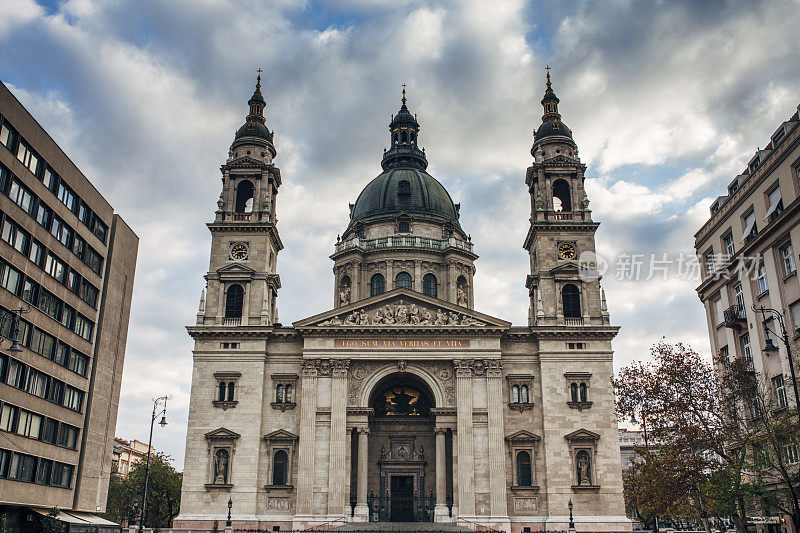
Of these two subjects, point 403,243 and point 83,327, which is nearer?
point 83,327

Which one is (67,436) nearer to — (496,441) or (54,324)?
(54,324)

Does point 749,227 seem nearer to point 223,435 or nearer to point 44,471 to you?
point 223,435

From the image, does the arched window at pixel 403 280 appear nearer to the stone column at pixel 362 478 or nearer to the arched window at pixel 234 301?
the arched window at pixel 234 301

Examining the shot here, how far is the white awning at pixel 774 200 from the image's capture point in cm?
3581

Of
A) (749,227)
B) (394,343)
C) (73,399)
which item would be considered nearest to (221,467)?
(73,399)

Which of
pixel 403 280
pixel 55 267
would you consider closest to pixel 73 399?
pixel 55 267

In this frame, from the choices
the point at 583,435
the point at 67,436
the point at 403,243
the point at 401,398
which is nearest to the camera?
the point at 67,436

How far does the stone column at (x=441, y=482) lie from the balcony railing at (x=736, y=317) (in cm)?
1948

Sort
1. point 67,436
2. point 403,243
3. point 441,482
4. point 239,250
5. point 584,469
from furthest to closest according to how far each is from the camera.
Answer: point 403,243, point 239,250, point 584,469, point 441,482, point 67,436

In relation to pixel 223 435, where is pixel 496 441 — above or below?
below

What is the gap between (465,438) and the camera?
48500 millimetres

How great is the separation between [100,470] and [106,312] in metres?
9.88

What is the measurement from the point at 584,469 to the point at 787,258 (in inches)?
811

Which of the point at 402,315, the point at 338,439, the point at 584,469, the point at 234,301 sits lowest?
the point at 584,469
